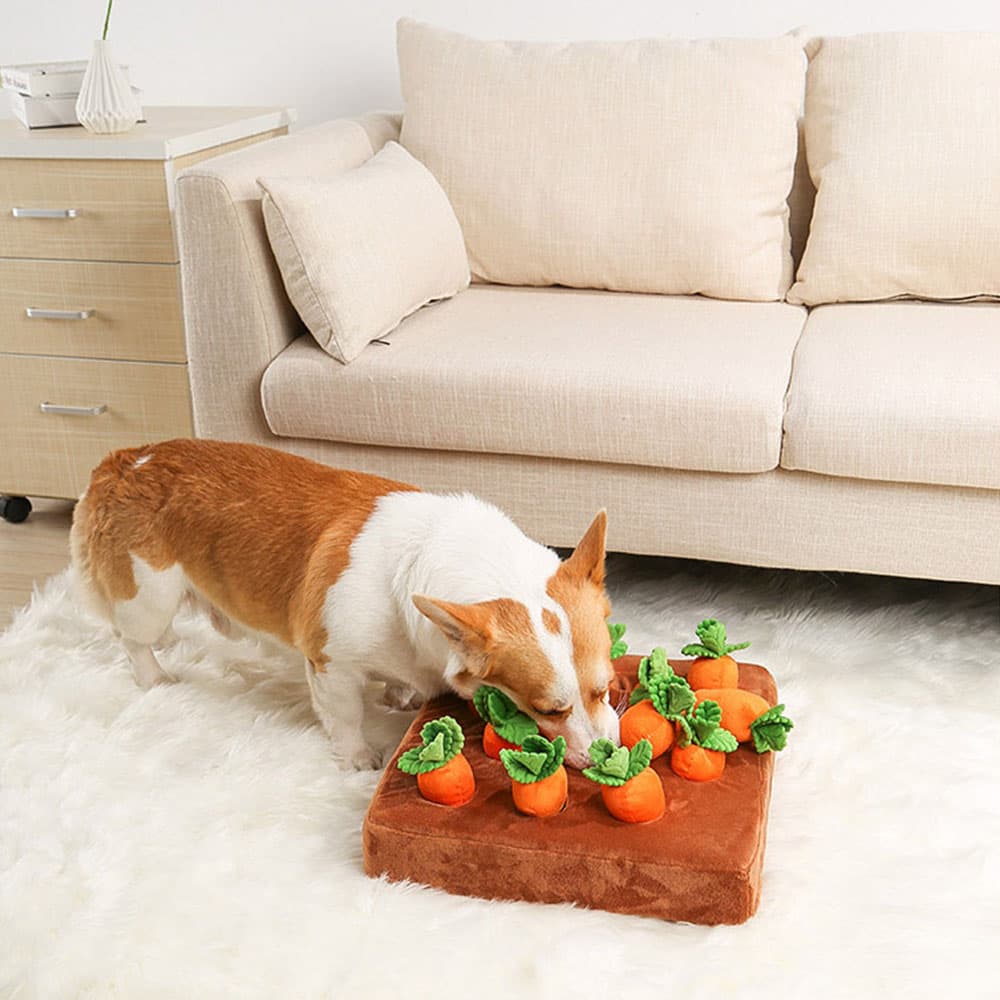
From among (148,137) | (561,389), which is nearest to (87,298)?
(148,137)

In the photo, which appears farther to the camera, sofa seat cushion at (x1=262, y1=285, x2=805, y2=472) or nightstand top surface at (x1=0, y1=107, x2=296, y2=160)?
nightstand top surface at (x1=0, y1=107, x2=296, y2=160)

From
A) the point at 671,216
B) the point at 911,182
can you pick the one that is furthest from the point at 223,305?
the point at 911,182

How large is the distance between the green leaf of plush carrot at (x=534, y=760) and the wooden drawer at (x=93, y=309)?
1.37 metres

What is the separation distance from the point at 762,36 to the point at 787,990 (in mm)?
2100

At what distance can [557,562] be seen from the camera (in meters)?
1.64

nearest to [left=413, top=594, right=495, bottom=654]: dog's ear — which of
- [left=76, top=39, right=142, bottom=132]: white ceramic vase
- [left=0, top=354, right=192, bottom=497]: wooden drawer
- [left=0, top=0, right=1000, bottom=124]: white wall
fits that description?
[left=0, top=354, right=192, bottom=497]: wooden drawer

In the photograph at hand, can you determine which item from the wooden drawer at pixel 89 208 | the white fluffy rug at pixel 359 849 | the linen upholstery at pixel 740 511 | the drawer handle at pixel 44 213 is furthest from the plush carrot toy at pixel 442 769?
the drawer handle at pixel 44 213

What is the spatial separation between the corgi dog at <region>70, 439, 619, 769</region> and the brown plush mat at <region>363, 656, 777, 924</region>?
0.11 metres

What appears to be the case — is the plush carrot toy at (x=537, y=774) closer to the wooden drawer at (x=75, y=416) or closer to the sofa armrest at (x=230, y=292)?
the sofa armrest at (x=230, y=292)

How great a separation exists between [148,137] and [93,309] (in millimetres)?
369

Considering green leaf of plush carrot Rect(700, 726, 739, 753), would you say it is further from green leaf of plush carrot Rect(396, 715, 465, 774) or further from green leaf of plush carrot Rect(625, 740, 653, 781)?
green leaf of plush carrot Rect(396, 715, 465, 774)

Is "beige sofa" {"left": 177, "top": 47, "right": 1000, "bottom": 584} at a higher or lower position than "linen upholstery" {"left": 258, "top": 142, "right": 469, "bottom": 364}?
lower

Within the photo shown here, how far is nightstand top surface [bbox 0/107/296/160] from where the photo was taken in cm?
244

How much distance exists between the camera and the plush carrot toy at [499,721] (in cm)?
158
